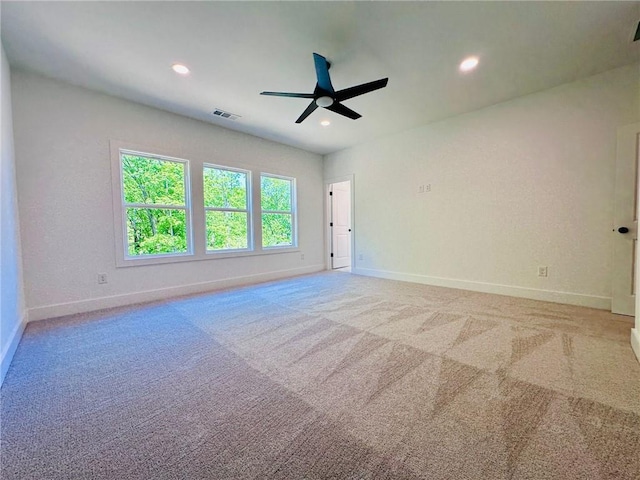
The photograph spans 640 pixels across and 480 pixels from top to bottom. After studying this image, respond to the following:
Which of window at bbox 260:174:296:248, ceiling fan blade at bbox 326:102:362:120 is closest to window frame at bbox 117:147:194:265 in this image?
window at bbox 260:174:296:248

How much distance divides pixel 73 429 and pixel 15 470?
24 cm

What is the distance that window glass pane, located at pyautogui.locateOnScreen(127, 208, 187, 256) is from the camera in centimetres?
363

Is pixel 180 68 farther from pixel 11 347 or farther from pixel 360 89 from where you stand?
pixel 11 347

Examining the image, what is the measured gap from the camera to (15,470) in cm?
108

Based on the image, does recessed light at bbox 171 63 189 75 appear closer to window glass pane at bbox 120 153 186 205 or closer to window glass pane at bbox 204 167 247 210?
window glass pane at bbox 120 153 186 205

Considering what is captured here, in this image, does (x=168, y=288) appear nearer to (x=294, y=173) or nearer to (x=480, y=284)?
(x=294, y=173)

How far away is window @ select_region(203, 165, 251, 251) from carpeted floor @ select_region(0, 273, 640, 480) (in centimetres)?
194

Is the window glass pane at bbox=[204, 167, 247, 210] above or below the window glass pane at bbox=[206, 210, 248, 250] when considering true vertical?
above

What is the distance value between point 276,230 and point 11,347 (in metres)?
3.80

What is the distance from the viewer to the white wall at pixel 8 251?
6.64 feet

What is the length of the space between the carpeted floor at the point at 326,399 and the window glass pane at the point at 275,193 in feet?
9.47

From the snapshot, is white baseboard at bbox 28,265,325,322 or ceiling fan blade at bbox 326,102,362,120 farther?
white baseboard at bbox 28,265,325,322

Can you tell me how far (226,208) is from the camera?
454 centimetres

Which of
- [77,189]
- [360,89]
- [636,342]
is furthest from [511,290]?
[77,189]
